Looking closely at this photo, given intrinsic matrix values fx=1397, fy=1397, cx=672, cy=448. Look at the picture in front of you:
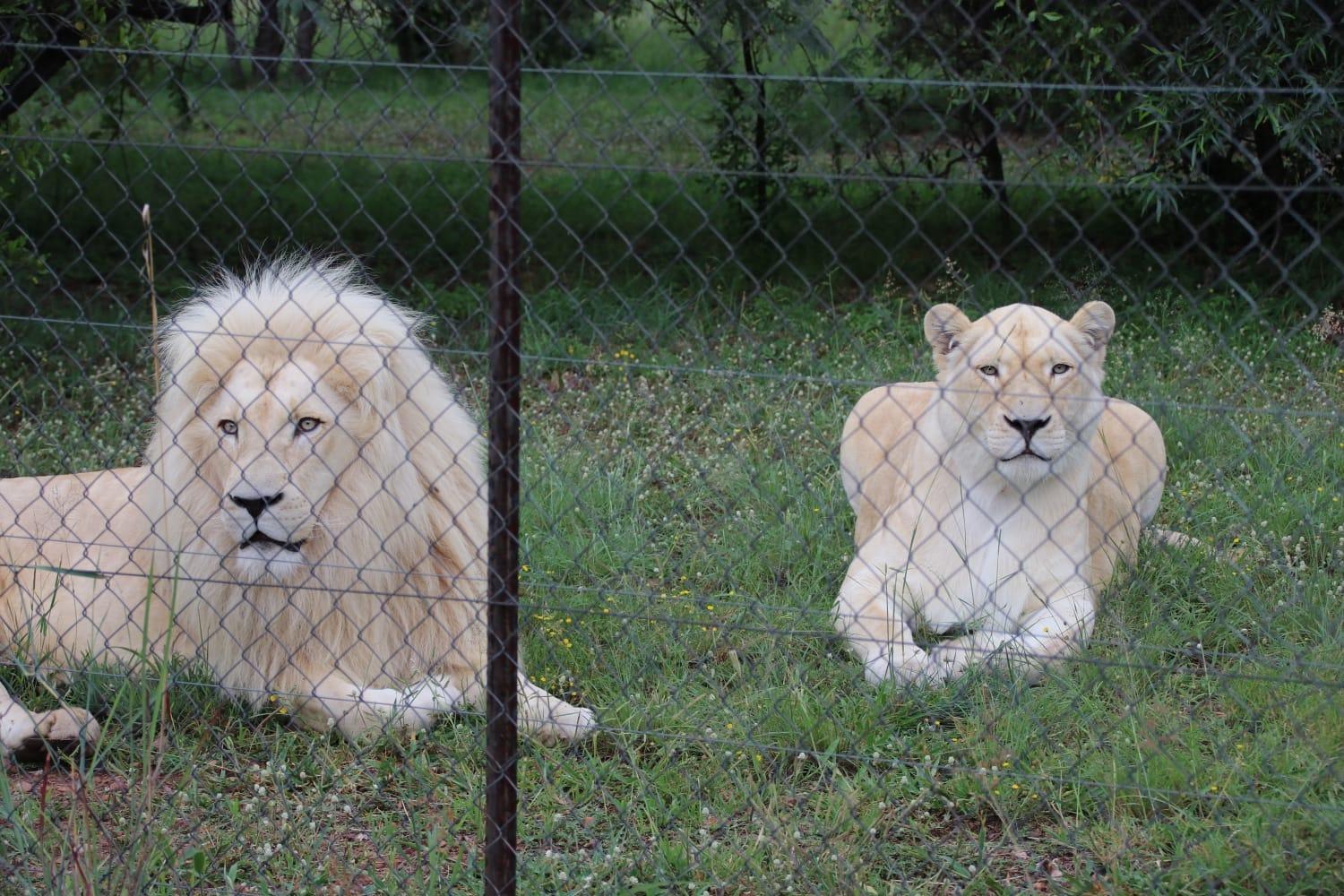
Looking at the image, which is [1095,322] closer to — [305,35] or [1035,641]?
[1035,641]

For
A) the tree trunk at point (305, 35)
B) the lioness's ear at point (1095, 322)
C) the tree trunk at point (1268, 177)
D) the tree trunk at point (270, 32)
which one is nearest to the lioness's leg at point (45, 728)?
the tree trunk at point (270, 32)

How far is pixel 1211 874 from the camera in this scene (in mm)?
2582

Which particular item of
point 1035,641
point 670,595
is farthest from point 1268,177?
point 670,595

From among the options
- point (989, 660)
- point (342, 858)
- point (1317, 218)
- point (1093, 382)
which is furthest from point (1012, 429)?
point (1317, 218)

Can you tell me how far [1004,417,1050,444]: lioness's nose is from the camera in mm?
3416

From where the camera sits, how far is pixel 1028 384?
3422 millimetres

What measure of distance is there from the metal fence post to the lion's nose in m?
0.84

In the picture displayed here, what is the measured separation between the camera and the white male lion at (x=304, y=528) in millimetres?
3098

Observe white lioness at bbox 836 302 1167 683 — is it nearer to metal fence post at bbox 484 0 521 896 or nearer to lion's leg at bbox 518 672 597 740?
lion's leg at bbox 518 672 597 740

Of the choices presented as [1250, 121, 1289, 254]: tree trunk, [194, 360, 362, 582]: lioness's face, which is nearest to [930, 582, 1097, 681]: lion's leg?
[194, 360, 362, 582]: lioness's face

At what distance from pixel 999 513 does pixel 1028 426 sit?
12.1 inches

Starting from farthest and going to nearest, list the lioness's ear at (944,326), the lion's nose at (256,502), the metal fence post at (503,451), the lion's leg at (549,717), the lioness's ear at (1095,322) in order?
the lioness's ear at (944,326) < the lioness's ear at (1095,322) < the lion's leg at (549,717) < the lion's nose at (256,502) < the metal fence post at (503,451)

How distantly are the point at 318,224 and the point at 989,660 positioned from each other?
229 inches

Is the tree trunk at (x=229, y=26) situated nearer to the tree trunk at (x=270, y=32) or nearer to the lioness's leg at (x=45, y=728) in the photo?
the tree trunk at (x=270, y=32)
